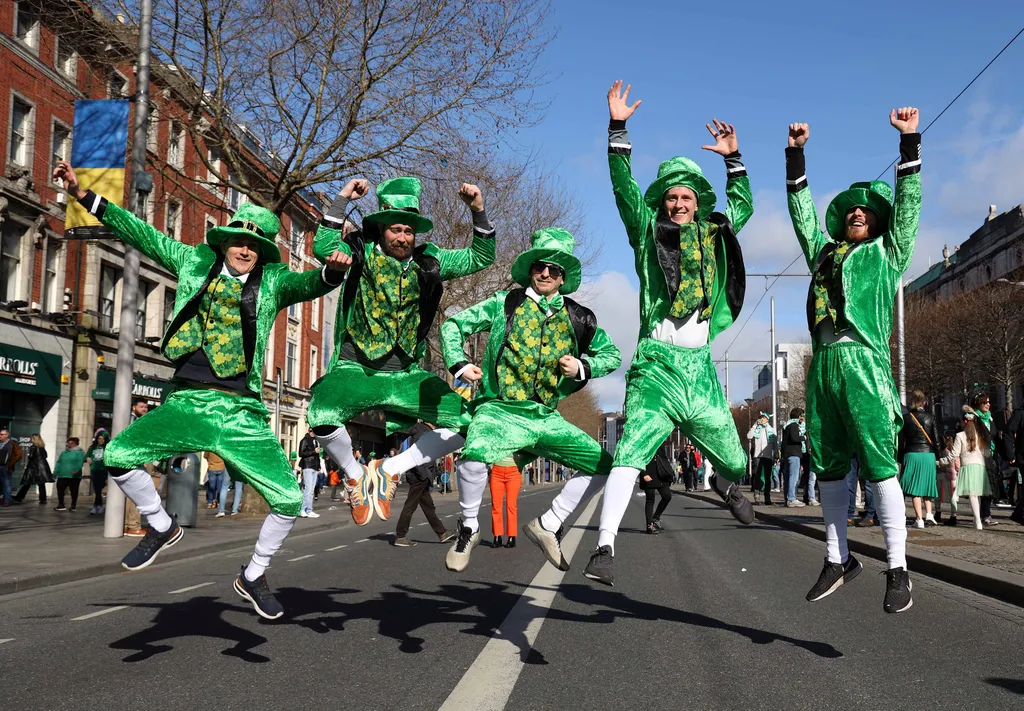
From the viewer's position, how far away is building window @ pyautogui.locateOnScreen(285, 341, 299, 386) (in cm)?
4566

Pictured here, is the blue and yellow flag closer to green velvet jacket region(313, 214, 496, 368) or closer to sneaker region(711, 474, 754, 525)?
green velvet jacket region(313, 214, 496, 368)

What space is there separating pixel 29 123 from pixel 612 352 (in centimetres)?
2406

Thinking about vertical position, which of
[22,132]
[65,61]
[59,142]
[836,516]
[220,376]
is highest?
[65,61]

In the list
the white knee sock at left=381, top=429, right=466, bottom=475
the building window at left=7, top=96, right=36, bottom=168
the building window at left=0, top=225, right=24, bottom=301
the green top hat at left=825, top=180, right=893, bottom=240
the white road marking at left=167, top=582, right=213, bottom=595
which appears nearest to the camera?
the green top hat at left=825, top=180, right=893, bottom=240

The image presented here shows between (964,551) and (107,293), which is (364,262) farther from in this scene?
(107,293)

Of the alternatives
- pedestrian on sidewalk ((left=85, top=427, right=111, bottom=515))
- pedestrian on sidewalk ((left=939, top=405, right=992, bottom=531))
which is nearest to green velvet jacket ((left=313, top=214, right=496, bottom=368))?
pedestrian on sidewalk ((left=939, top=405, right=992, bottom=531))

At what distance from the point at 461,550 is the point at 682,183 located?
2.34 metres

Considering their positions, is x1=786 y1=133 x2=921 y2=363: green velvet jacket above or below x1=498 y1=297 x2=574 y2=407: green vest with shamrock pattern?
above

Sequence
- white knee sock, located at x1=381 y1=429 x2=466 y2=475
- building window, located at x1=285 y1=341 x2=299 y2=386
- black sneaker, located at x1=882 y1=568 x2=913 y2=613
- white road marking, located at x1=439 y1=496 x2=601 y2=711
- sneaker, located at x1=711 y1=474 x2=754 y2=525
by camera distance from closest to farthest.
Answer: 1. white road marking, located at x1=439 y1=496 x2=601 y2=711
2. black sneaker, located at x1=882 y1=568 x2=913 y2=613
3. sneaker, located at x1=711 y1=474 x2=754 y2=525
4. white knee sock, located at x1=381 y1=429 x2=466 y2=475
5. building window, located at x1=285 y1=341 x2=299 y2=386

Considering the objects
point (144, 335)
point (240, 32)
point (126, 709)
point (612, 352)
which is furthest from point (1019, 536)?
point (144, 335)

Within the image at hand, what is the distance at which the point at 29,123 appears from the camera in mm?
25328

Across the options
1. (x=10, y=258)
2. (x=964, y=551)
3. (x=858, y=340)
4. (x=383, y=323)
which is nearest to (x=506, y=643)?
(x=383, y=323)

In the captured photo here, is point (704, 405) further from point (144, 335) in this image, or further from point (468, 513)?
point (144, 335)

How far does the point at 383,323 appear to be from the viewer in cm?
578
